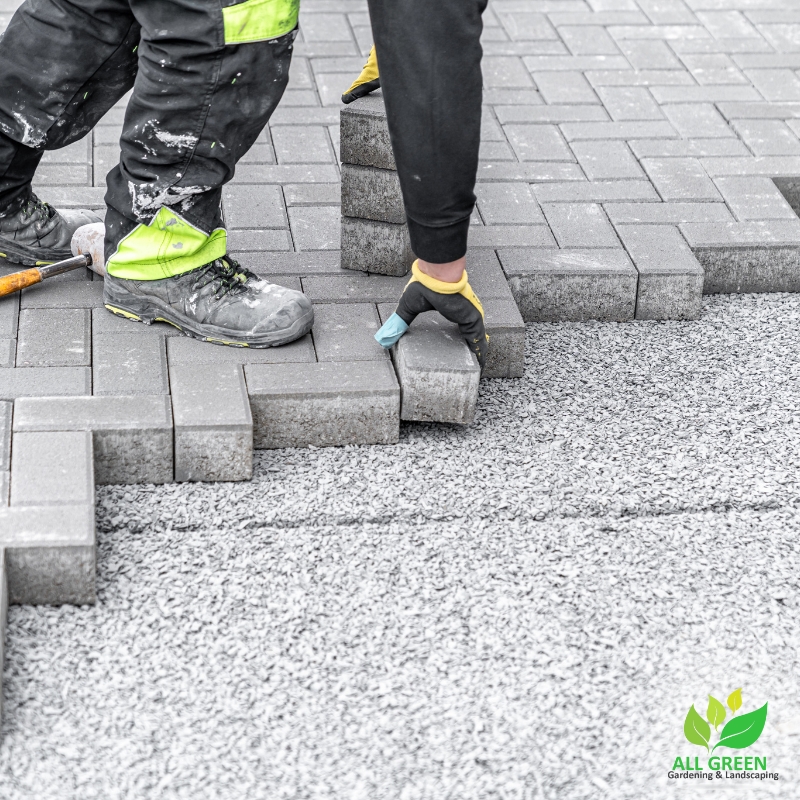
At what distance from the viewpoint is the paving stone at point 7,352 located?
2.62 metres

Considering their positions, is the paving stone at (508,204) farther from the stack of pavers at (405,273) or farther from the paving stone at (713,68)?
the paving stone at (713,68)

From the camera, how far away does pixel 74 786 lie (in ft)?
5.96

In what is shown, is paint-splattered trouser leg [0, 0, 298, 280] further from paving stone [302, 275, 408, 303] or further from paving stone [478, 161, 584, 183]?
paving stone [478, 161, 584, 183]

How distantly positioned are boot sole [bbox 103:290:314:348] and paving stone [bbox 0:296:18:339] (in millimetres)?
222

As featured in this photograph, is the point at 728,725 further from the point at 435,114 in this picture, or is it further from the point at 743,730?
the point at 435,114

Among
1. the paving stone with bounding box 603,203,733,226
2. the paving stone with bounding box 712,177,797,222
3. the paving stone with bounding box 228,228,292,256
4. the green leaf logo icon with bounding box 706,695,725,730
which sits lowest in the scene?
the paving stone with bounding box 712,177,797,222

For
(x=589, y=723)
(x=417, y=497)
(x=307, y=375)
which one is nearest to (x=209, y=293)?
(x=307, y=375)

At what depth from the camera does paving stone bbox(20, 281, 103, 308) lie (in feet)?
9.36

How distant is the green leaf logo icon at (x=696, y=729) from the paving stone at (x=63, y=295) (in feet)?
5.71

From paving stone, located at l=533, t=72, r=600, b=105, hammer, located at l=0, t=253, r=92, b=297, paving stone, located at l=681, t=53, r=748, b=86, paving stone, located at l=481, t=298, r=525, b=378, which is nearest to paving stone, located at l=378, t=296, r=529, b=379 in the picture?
paving stone, located at l=481, t=298, r=525, b=378

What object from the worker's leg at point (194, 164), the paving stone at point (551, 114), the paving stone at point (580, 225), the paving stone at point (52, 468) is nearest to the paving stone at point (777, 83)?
the paving stone at point (551, 114)

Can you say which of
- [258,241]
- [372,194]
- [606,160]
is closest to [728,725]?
[372,194]

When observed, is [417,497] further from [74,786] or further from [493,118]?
[493,118]

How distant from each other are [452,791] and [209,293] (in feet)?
4.54
